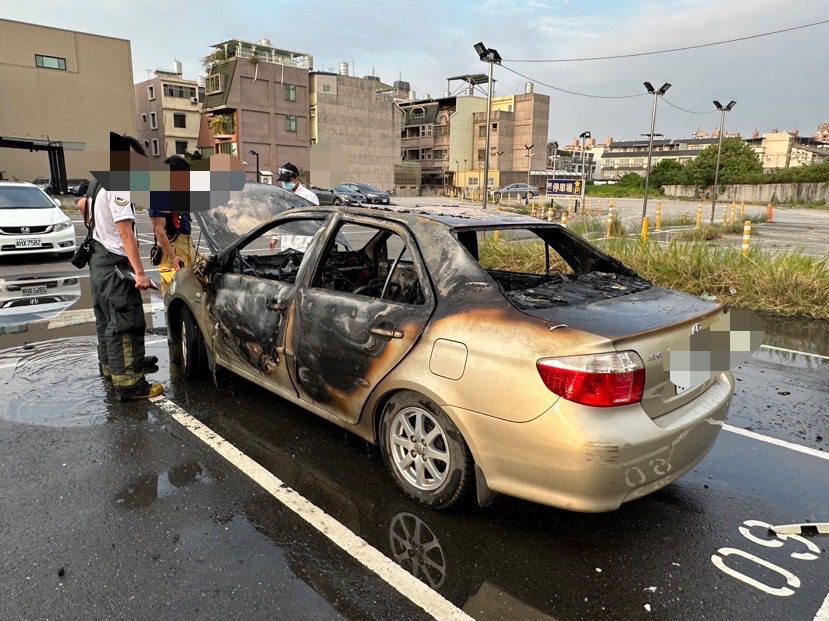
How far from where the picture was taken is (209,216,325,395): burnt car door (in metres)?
3.79

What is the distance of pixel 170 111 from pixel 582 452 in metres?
68.6

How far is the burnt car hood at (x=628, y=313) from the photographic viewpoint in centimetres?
262

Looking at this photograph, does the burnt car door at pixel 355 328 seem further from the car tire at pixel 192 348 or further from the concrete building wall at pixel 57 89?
the concrete building wall at pixel 57 89

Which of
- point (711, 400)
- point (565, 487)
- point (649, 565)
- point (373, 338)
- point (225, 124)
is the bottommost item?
point (649, 565)

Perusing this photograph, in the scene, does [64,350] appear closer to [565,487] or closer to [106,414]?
[106,414]

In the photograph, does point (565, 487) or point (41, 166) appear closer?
point (565, 487)

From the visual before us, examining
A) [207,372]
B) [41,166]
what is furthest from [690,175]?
[207,372]

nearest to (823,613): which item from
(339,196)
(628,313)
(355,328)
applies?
(628,313)

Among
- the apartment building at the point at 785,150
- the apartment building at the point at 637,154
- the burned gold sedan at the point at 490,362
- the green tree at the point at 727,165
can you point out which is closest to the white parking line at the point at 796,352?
the burned gold sedan at the point at 490,362

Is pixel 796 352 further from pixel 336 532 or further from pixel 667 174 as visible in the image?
pixel 667 174

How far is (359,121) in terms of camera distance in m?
66.8

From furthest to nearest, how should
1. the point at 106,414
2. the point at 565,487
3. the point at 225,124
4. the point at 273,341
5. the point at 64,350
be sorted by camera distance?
the point at 225,124, the point at 64,350, the point at 106,414, the point at 273,341, the point at 565,487

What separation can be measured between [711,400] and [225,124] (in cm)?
6048

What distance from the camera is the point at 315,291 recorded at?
11.8 ft
